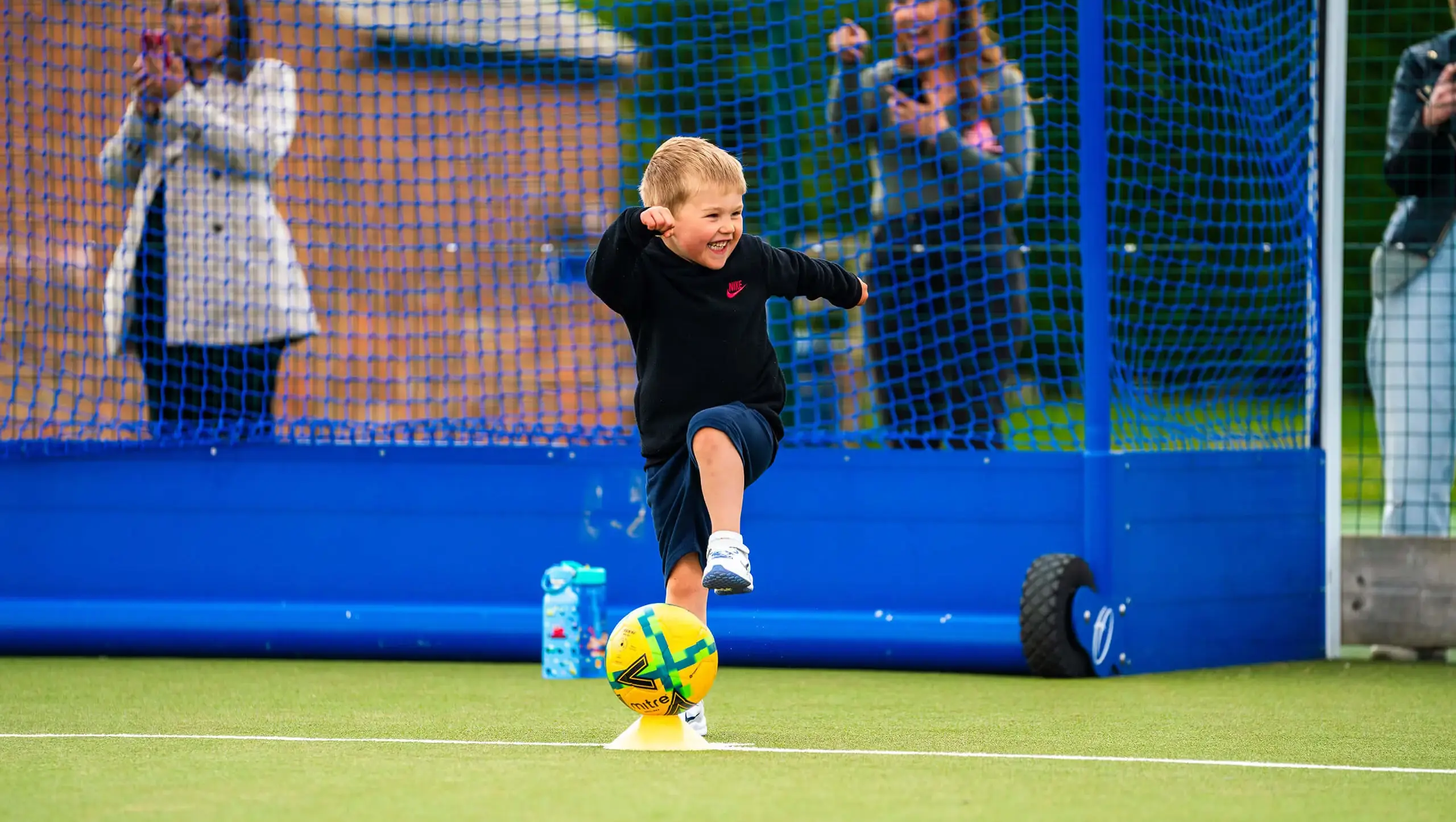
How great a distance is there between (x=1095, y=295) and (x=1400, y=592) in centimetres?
164

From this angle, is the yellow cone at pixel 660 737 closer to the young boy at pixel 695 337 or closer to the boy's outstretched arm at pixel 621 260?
the young boy at pixel 695 337

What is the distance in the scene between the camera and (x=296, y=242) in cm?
747

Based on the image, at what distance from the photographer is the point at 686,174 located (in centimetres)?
421

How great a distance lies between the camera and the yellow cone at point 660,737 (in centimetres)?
410

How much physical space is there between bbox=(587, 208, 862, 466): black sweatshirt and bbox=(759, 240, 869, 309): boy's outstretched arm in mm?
58

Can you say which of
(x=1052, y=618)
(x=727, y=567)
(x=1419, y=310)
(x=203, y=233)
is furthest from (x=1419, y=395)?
(x=203, y=233)

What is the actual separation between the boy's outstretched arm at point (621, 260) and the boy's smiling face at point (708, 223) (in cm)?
7

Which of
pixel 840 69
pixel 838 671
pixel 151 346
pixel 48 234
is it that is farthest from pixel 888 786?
pixel 48 234

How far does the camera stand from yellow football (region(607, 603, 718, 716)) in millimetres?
4031

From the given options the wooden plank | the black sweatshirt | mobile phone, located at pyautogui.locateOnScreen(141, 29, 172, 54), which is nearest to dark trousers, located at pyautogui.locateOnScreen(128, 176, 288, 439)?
mobile phone, located at pyautogui.locateOnScreen(141, 29, 172, 54)

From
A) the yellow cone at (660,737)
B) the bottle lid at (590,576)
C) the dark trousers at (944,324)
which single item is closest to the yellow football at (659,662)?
the yellow cone at (660,737)

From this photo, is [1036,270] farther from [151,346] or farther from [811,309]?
[151,346]

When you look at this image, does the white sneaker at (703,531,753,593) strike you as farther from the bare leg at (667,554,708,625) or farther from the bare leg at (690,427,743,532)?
the bare leg at (667,554,708,625)

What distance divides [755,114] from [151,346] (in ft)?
7.80
